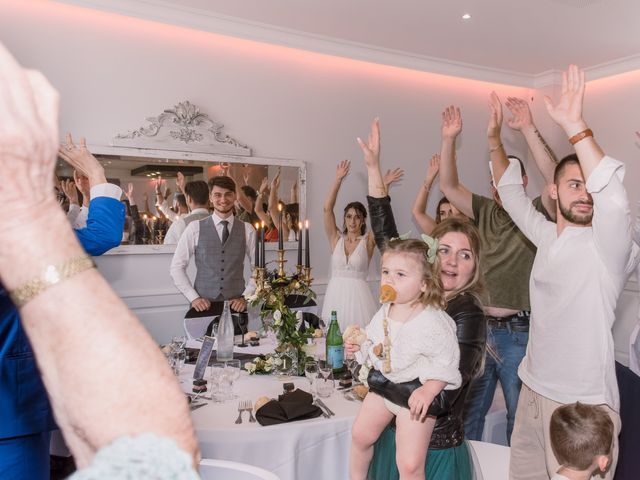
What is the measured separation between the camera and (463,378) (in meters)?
1.64

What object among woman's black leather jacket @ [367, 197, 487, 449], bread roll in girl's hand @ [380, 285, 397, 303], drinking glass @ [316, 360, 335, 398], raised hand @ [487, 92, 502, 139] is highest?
raised hand @ [487, 92, 502, 139]

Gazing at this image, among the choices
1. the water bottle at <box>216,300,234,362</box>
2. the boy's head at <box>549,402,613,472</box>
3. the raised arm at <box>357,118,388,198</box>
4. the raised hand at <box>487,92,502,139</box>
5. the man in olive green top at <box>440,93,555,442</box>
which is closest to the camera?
the boy's head at <box>549,402,613,472</box>

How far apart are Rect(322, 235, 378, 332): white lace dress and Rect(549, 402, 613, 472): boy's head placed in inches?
94.4

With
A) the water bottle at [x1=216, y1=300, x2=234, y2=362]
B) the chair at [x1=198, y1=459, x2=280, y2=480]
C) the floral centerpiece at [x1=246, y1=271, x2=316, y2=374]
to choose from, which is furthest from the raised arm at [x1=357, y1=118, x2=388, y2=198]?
the chair at [x1=198, y1=459, x2=280, y2=480]

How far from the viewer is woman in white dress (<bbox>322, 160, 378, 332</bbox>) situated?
414 centimetres

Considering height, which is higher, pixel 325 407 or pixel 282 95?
pixel 282 95

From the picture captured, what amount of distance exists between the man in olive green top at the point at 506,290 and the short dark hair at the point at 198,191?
2127 mm

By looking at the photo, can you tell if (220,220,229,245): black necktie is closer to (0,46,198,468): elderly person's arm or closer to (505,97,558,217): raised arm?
(505,97,558,217): raised arm

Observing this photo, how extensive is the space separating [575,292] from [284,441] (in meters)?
1.25

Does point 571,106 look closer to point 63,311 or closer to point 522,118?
point 522,118

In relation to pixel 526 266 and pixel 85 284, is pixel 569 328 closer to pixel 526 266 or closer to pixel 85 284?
pixel 526 266

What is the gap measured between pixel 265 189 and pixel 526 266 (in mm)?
2438

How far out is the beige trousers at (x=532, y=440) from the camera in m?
1.93

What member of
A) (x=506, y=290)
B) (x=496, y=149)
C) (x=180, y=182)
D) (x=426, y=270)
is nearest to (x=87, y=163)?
(x=426, y=270)
